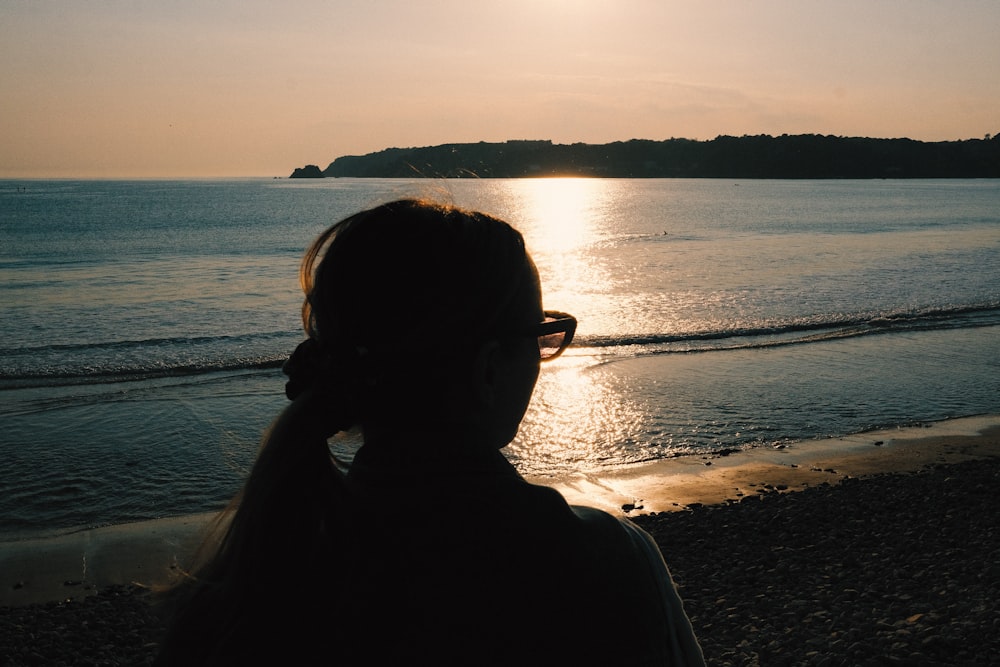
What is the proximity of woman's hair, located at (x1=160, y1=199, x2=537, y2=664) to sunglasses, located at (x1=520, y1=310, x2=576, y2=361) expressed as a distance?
50 mm

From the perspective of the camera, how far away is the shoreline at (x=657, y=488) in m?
7.00

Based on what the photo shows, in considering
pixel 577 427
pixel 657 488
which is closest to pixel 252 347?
pixel 577 427

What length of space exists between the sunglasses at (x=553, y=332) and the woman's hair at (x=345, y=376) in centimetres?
5

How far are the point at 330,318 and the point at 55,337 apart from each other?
20838mm

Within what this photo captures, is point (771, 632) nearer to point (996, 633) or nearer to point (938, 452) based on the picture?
point (996, 633)

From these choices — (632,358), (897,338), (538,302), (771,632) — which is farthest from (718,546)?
(897,338)

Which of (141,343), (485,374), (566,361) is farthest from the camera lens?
(141,343)

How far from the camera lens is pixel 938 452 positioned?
10297mm

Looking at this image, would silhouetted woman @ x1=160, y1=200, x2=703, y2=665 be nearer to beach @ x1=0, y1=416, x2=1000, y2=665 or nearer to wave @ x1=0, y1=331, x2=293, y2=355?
beach @ x1=0, y1=416, x2=1000, y2=665

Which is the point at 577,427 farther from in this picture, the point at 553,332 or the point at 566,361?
the point at 553,332

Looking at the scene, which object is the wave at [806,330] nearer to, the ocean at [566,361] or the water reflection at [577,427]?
the ocean at [566,361]

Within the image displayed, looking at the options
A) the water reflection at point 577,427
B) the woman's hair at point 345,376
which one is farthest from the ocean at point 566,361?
the woman's hair at point 345,376

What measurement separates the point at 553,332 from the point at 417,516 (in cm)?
35

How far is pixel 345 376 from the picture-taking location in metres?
1.14
